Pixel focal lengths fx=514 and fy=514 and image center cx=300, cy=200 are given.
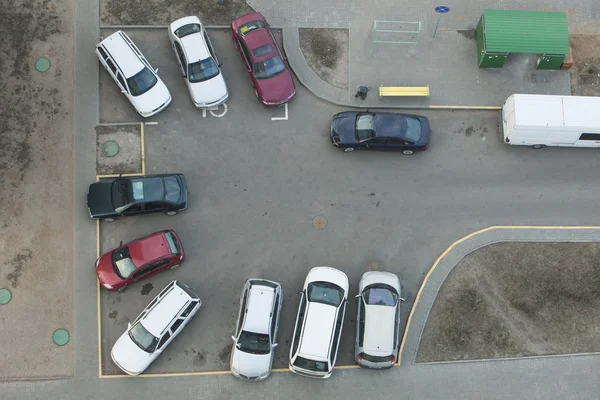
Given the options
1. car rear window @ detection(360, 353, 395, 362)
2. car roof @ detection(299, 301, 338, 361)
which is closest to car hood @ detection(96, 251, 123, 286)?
car roof @ detection(299, 301, 338, 361)

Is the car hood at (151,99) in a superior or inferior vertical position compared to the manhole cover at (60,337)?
superior

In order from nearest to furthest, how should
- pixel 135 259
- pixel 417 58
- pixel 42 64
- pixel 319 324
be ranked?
pixel 319 324 → pixel 135 259 → pixel 42 64 → pixel 417 58

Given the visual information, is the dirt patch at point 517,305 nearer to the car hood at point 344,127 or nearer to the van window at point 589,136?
the van window at point 589,136

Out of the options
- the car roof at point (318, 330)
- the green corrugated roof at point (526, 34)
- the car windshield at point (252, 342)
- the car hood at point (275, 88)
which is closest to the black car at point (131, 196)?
the car hood at point (275, 88)

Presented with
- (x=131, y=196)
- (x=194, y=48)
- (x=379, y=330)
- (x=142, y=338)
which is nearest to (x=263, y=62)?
(x=194, y=48)

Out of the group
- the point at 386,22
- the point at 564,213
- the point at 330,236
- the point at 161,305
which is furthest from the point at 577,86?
the point at 161,305

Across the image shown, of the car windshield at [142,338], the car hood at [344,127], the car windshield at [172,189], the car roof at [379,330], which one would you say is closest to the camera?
the car windshield at [142,338]

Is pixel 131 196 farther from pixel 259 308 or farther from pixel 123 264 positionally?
pixel 259 308
